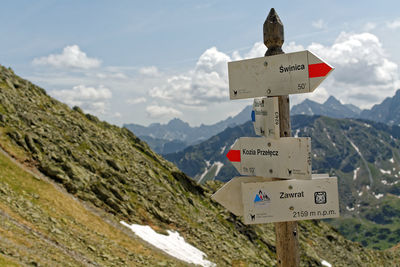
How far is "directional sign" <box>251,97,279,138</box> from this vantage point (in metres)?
7.54

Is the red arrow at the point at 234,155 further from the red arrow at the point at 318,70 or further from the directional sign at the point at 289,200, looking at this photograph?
the red arrow at the point at 318,70

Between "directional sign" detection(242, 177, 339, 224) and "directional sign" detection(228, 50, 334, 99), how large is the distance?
6.92ft

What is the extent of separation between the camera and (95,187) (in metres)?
43.9

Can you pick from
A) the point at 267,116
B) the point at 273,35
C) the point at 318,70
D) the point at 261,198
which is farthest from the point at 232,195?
the point at 273,35

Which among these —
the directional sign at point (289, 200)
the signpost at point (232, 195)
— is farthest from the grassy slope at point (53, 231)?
the directional sign at point (289, 200)

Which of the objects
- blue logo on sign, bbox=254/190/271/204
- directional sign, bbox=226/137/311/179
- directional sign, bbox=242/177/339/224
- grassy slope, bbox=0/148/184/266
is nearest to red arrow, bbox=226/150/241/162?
directional sign, bbox=226/137/311/179

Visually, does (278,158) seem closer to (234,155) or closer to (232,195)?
(234,155)

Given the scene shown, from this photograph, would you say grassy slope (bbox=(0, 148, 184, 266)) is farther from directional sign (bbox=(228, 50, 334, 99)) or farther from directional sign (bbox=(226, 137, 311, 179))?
directional sign (bbox=(228, 50, 334, 99))

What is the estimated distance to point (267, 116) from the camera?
7.65 meters

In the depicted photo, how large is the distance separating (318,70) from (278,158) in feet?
6.98

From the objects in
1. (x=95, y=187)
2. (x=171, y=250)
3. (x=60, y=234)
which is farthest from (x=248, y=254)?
(x=60, y=234)

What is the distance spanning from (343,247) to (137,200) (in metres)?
62.4

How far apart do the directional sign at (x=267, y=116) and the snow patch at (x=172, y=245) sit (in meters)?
34.4

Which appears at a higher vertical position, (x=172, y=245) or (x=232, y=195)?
(x=232, y=195)
